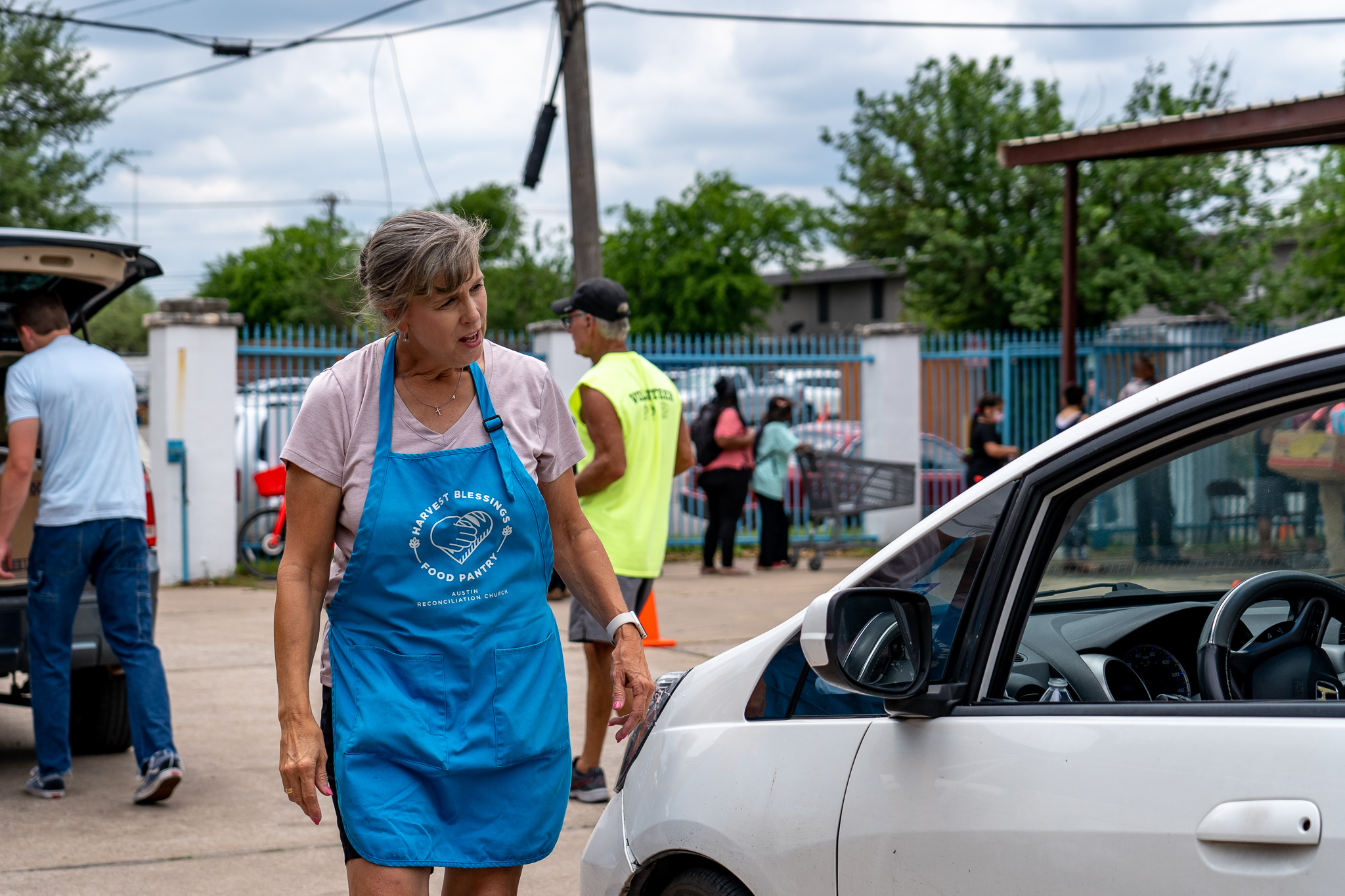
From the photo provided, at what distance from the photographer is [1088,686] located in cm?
224

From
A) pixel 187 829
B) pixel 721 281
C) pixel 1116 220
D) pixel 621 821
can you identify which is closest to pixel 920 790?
pixel 621 821

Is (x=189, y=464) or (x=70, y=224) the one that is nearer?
(x=189, y=464)

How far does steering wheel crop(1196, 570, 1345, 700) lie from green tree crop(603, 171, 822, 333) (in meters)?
36.5

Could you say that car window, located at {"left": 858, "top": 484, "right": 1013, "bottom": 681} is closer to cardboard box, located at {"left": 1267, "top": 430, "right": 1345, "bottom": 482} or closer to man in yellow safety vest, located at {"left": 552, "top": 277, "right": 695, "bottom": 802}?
cardboard box, located at {"left": 1267, "top": 430, "right": 1345, "bottom": 482}

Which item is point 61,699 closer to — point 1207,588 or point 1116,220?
point 1207,588

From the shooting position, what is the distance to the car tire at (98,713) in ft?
18.6

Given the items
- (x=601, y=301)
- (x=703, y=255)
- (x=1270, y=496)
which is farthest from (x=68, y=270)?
(x=703, y=255)

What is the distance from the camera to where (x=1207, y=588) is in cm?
229

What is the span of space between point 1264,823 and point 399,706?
1396 mm

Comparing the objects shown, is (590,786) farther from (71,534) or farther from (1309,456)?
(1309,456)

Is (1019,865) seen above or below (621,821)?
above

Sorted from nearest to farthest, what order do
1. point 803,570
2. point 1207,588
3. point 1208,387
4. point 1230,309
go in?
point 1208,387 < point 1207,588 < point 803,570 < point 1230,309

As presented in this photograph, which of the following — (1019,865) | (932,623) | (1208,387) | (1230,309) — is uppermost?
(1230,309)

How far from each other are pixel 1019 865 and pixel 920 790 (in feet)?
0.78
